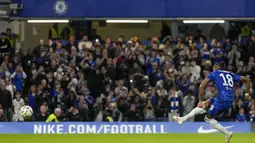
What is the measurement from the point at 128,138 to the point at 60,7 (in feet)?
A: 40.7

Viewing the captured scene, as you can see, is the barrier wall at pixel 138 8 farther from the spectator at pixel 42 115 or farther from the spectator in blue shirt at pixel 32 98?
the spectator at pixel 42 115

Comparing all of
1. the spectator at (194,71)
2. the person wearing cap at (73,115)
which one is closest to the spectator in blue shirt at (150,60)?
the spectator at (194,71)

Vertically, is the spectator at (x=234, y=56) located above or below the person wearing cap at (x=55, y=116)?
above

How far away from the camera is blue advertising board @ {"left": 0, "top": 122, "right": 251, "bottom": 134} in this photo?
29.1 meters

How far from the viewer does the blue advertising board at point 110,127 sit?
29.1m

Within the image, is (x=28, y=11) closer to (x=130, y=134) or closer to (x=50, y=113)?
(x=50, y=113)

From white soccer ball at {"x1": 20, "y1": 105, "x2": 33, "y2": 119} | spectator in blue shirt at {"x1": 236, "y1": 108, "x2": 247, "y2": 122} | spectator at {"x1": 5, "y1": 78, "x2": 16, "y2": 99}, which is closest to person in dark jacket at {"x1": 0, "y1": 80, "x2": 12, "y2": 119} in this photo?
spectator at {"x1": 5, "y1": 78, "x2": 16, "y2": 99}

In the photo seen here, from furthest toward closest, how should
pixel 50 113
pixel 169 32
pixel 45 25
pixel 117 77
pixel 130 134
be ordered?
pixel 45 25 → pixel 169 32 → pixel 117 77 → pixel 50 113 → pixel 130 134

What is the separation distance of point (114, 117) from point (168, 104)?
2152 millimetres

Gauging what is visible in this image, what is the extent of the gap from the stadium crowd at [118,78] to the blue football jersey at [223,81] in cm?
917

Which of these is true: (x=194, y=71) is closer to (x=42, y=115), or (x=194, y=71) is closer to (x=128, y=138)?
(x=42, y=115)

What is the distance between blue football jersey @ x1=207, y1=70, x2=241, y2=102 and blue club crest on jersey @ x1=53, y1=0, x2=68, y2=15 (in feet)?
48.2

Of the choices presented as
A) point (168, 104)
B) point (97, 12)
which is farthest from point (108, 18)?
point (168, 104)

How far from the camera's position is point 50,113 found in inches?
1259
